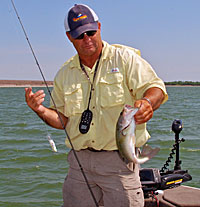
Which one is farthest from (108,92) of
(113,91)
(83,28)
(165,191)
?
(165,191)

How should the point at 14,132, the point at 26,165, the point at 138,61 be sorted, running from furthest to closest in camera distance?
the point at 14,132, the point at 26,165, the point at 138,61

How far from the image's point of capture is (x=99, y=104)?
135 inches

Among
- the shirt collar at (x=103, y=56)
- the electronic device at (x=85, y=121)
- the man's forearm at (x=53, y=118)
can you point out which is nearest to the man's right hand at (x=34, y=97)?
the man's forearm at (x=53, y=118)

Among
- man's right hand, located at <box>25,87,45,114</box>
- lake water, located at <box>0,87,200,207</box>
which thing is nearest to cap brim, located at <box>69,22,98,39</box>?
man's right hand, located at <box>25,87,45,114</box>

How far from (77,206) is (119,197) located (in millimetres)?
511

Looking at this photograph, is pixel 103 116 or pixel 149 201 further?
pixel 149 201

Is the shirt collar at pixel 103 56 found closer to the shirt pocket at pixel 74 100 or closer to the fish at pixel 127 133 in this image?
the shirt pocket at pixel 74 100

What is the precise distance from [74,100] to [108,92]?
389 millimetres

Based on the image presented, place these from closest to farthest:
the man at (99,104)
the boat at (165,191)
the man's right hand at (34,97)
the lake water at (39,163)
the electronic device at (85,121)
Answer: the man's right hand at (34,97) → the man at (99,104) → the electronic device at (85,121) → the boat at (165,191) → the lake water at (39,163)

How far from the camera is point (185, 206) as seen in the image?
14.5 feet

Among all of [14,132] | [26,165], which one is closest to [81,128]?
[26,165]

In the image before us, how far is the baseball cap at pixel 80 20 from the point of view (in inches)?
133

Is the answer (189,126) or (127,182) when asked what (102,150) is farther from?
(189,126)

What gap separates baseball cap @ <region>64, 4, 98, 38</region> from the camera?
337 cm
